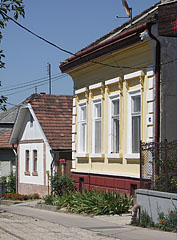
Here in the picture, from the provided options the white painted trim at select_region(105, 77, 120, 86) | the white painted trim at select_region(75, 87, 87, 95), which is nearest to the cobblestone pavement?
the white painted trim at select_region(105, 77, 120, 86)

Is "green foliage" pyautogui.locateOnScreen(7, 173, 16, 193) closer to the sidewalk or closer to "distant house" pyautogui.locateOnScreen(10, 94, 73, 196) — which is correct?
"distant house" pyautogui.locateOnScreen(10, 94, 73, 196)

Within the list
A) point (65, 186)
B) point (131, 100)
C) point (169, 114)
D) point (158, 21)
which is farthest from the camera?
point (65, 186)

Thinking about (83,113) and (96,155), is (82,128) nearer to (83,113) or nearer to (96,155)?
(83,113)

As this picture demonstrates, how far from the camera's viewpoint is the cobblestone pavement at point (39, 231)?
1209cm

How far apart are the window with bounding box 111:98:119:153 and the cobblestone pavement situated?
177 inches

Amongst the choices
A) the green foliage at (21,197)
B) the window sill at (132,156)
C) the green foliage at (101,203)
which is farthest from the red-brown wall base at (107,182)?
the green foliage at (21,197)

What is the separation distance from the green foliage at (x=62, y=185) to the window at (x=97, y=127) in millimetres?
2391

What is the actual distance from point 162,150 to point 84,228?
2.87 metres

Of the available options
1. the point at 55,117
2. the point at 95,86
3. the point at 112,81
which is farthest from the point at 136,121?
the point at 55,117

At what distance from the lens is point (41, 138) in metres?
27.5

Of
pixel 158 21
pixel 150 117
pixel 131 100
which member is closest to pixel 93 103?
pixel 131 100

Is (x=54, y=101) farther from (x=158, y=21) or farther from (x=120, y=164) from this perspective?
(x=158, y=21)

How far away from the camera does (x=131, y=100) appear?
17828mm

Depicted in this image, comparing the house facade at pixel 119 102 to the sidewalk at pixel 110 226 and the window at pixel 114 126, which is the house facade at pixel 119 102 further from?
the sidewalk at pixel 110 226
